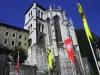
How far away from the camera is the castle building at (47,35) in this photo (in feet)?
126

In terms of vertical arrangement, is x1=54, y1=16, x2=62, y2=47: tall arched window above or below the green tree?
above

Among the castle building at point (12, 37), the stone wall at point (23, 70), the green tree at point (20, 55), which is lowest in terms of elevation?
the stone wall at point (23, 70)

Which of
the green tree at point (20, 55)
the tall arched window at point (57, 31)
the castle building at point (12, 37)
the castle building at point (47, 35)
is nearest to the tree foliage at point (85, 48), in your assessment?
the castle building at point (47, 35)

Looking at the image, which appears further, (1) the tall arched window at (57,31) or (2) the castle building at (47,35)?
(1) the tall arched window at (57,31)

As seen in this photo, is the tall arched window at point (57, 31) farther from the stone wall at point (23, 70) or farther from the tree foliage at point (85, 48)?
the stone wall at point (23, 70)

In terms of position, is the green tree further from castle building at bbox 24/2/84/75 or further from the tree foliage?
the tree foliage

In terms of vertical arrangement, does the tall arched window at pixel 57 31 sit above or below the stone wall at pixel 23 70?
above

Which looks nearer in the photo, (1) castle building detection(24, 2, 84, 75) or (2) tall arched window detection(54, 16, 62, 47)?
(1) castle building detection(24, 2, 84, 75)

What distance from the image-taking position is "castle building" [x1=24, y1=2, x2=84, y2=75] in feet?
126

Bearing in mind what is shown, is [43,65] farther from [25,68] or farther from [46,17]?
[46,17]

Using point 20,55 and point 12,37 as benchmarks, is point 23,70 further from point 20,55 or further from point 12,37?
point 12,37

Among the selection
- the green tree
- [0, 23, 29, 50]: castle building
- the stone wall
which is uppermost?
[0, 23, 29, 50]: castle building

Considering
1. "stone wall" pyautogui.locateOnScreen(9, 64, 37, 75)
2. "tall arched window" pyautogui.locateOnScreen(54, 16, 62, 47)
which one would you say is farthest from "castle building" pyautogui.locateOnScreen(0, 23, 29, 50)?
"stone wall" pyautogui.locateOnScreen(9, 64, 37, 75)

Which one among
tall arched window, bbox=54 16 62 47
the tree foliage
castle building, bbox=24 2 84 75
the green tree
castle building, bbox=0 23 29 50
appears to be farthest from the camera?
the tree foliage
